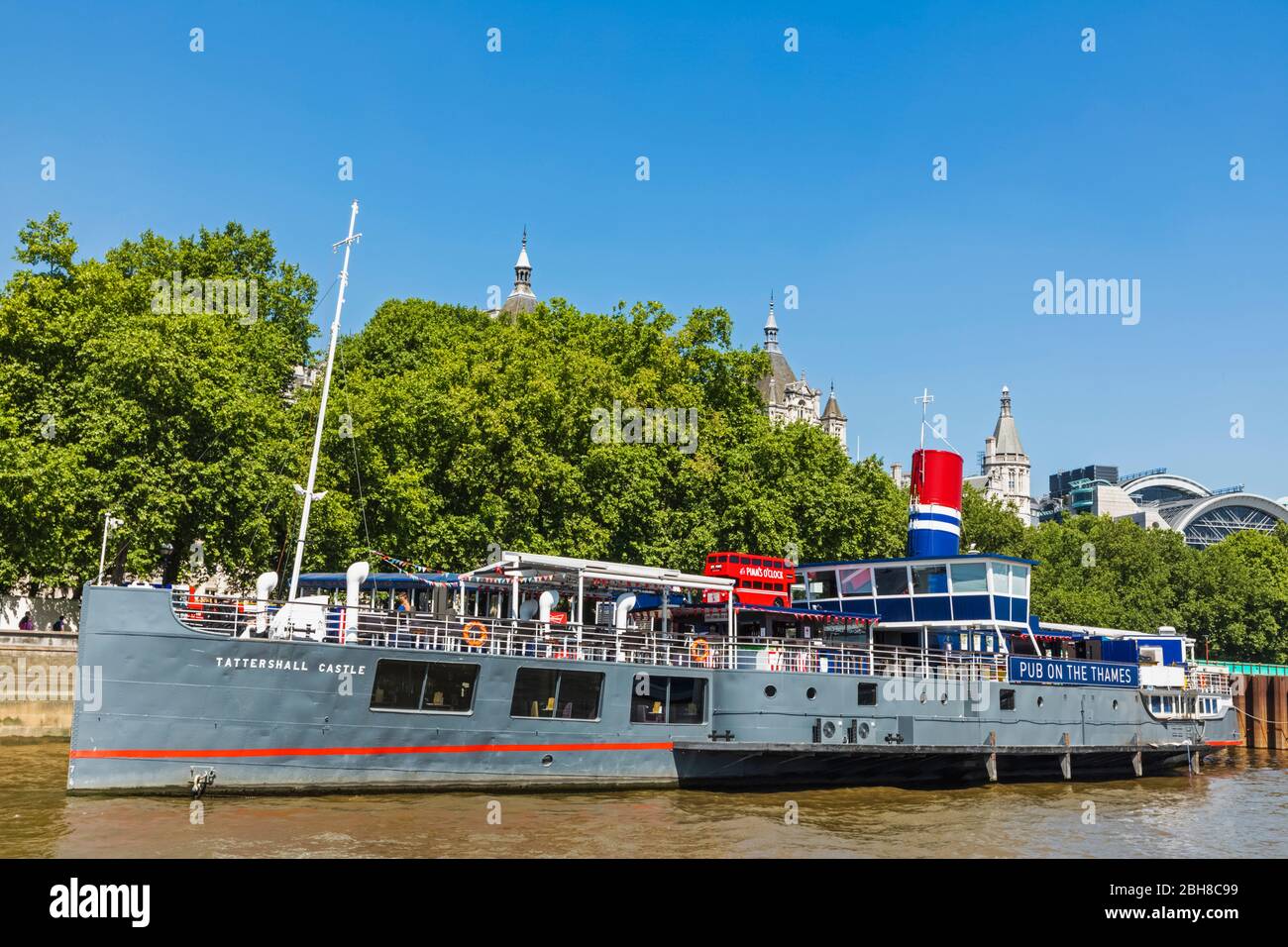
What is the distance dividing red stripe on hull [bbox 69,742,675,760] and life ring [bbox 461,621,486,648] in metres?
2.23

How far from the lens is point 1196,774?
40.0 meters

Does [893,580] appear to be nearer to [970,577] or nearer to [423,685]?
[970,577]

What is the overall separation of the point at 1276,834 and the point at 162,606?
2493 centimetres

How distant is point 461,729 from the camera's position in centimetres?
2523

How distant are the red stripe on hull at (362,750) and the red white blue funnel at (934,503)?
12.6 metres

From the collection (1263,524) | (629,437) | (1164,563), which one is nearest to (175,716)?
(629,437)

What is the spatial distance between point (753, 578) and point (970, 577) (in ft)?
22.6

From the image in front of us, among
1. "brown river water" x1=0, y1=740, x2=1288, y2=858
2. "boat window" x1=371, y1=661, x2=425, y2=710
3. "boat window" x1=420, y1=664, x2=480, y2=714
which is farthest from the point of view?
"boat window" x1=420, y1=664, x2=480, y2=714

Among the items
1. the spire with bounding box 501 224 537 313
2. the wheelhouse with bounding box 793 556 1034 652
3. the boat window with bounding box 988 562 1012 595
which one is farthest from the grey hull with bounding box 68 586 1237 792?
the spire with bounding box 501 224 537 313

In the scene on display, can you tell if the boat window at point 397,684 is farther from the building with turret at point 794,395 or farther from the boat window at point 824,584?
the building with turret at point 794,395

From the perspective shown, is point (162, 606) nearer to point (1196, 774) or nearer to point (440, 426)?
point (440, 426)

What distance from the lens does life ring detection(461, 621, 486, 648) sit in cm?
2567

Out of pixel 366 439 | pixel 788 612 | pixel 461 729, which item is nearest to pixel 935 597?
pixel 788 612

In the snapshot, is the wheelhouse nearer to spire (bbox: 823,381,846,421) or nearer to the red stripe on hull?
the red stripe on hull
